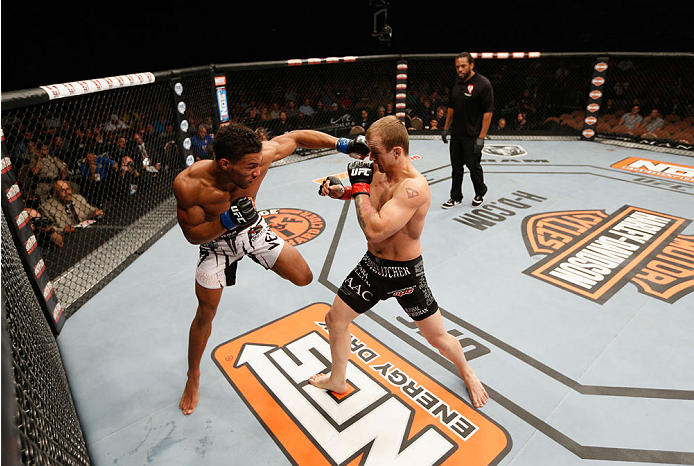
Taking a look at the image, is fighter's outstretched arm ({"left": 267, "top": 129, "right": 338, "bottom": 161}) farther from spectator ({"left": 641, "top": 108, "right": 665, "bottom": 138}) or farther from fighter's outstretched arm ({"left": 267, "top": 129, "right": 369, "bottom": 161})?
spectator ({"left": 641, "top": 108, "right": 665, "bottom": 138})

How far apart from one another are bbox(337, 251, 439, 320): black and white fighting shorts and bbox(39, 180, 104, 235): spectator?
374 cm

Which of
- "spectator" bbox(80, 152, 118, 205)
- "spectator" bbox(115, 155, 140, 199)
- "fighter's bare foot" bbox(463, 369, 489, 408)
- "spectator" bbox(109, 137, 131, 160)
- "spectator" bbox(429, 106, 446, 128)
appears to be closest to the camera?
"fighter's bare foot" bbox(463, 369, 489, 408)

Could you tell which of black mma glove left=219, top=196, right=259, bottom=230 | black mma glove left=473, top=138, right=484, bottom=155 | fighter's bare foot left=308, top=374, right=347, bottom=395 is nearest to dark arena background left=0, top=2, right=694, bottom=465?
fighter's bare foot left=308, top=374, right=347, bottom=395

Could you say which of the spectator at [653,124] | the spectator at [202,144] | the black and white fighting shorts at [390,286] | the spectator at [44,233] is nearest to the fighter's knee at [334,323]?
the black and white fighting shorts at [390,286]

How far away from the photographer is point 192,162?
5543 mm

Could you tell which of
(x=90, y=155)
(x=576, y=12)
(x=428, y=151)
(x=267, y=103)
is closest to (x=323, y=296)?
(x=90, y=155)

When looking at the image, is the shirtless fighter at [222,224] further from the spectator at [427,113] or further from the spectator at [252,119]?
the spectator at [427,113]

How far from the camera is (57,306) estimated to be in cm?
304

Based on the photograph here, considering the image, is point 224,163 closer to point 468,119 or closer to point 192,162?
point 468,119

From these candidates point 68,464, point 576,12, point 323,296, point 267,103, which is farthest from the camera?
point 576,12

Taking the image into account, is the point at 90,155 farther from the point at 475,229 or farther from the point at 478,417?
the point at 478,417

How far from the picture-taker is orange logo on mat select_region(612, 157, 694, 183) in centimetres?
593

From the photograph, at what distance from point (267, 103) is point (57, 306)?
8.67m

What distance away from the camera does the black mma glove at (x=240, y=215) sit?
78.5 inches
